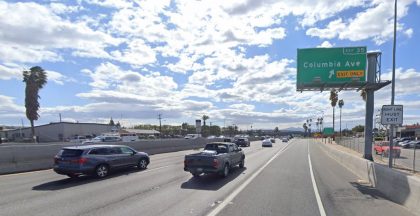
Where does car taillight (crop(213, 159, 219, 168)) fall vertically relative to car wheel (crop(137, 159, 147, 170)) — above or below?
above

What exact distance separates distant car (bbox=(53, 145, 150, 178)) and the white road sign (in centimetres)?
1168

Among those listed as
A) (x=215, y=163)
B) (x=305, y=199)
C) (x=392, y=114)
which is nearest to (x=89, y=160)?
(x=215, y=163)

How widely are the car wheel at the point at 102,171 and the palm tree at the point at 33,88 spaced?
169 ft

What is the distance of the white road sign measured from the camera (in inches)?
596

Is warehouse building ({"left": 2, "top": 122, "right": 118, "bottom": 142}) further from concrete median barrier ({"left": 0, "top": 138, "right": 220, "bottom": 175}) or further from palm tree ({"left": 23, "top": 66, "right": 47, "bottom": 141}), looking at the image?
concrete median barrier ({"left": 0, "top": 138, "right": 220, "bottom": 175})

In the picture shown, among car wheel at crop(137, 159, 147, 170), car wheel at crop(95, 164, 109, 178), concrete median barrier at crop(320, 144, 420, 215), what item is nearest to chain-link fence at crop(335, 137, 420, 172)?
concrete median barrier at crop(320, 144, 420, 215)

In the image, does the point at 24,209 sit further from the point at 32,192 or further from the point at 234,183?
the point at 234,183

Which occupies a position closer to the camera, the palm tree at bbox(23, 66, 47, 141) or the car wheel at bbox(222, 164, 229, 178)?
the car wheel at bbox(222, 164, 229, 178)

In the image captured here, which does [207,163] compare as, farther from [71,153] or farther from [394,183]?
[394,183]

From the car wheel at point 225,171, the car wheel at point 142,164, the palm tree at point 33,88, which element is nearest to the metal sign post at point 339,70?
the car wheel at point 225,171

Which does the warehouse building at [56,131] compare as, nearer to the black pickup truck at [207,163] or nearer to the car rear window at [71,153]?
the car rear window at [71,153]

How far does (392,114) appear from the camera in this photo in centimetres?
1528

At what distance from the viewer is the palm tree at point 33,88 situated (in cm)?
6475

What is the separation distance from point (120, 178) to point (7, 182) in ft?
14.1
